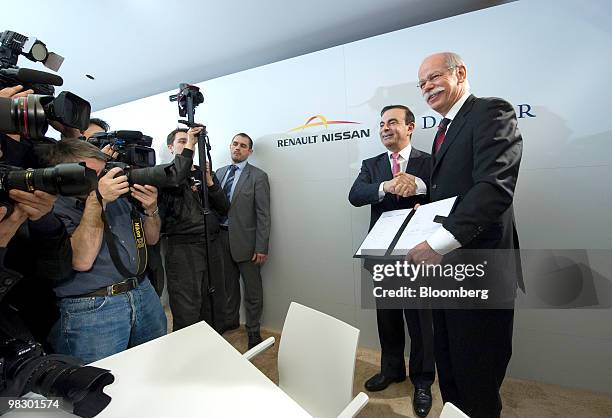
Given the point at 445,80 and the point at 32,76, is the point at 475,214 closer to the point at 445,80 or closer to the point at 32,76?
the point at 445,80

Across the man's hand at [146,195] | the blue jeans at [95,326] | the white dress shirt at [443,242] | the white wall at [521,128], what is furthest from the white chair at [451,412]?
the white wall at [521,128]

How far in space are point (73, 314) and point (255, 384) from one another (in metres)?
0.82

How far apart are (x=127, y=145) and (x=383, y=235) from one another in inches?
57.3

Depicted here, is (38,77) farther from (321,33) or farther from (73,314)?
(321,33)

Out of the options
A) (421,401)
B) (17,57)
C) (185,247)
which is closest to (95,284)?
(17,57)

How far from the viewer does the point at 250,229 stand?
2.78 meters

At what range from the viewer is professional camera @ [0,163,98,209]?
0.79 metres

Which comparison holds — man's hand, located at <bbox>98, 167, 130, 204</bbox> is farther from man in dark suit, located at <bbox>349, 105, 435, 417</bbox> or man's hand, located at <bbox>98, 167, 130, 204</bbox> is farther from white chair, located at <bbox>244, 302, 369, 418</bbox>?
man in dark suit, located at <bbox>349, 105, 435, 417</bbox>

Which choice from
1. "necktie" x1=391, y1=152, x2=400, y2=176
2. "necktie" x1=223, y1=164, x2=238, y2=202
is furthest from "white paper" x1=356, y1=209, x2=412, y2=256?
"necktie" x1=223, y1=164, x2=238, y2=202

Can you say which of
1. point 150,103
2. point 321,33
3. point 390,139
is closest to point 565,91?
point 390,139

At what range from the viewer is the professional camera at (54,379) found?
0.73m

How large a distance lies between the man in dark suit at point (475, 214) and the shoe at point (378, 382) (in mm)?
694

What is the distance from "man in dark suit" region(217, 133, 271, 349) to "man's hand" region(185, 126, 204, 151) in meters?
0.72

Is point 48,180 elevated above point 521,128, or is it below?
below
